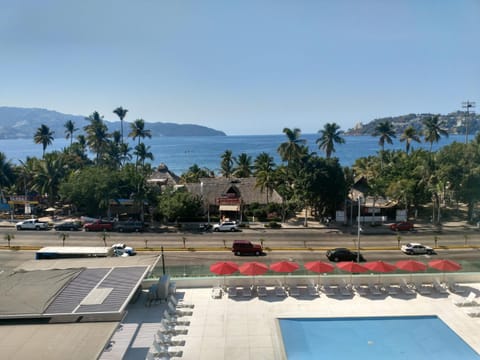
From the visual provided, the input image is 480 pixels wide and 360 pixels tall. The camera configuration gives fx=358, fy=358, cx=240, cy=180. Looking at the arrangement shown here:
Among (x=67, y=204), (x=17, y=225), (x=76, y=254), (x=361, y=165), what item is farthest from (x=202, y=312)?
(x=361, y=165)

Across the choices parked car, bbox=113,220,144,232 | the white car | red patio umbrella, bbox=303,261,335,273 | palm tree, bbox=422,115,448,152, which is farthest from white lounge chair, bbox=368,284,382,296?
palm tree, bbox=422,115,448,152

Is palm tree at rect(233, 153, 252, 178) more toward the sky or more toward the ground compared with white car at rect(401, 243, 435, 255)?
more toward the sky

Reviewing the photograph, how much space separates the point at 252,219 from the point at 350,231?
14.9 metres

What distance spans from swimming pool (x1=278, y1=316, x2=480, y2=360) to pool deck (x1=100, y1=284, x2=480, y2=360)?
552mm

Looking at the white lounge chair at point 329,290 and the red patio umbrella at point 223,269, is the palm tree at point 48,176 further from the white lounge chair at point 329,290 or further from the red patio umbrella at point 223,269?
the white lounge chair at point 329,290

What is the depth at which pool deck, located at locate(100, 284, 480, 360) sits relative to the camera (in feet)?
60.2

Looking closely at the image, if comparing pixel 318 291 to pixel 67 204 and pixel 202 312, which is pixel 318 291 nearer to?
pixel 202 312

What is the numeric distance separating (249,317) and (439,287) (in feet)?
46.1

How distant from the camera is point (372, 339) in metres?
19.8

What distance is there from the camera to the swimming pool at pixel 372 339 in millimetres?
18625

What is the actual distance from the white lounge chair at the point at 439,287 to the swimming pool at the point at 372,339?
4.02 metres

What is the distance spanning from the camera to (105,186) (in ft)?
169

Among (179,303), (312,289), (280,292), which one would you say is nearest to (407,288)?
(312,289)

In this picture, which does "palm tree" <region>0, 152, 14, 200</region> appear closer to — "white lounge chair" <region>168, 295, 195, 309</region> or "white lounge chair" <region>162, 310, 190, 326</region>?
"white lounge chair" <region>168, 295, 195, 309</region>
